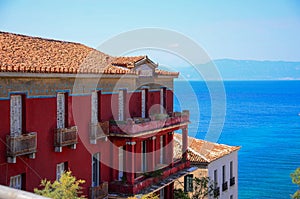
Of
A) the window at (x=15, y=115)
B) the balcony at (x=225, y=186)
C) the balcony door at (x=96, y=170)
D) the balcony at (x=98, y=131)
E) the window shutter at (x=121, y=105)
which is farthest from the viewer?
the balcony at (x=225, y=186)

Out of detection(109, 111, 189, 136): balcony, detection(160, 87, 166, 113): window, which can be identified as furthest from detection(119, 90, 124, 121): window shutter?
detection(160, 87, 166, 113): window

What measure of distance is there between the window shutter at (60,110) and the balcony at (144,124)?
334 cm

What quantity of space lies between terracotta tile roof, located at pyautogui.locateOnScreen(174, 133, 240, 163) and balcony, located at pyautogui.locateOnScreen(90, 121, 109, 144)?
9.89 metres

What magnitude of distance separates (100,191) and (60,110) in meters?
4.32

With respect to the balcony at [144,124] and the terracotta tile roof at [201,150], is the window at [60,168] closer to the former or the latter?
the balcony at [144,124]

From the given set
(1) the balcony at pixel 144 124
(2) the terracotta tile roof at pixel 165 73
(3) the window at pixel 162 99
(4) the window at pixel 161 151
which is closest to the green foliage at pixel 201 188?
(4) the window at pixel 161 151

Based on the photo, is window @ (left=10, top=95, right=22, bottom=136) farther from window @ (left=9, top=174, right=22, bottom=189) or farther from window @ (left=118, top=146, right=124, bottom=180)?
window @ (left=118, top=146, right=124, bottom=180)

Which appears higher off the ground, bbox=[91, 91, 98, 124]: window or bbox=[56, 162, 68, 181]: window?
bbox=[91, 91, 98, 124]: window

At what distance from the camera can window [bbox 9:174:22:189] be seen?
47.9ft

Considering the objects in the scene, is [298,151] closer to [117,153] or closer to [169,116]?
[169,116]

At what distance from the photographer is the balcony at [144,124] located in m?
19.6

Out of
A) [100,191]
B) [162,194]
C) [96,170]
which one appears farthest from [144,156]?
[100,191]

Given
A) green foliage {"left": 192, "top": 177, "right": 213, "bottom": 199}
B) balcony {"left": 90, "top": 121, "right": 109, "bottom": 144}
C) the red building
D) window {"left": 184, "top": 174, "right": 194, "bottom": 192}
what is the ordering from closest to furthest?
the red building, balcony {"left": 90, "top": 121, "right": 109, "bottom": 144}, green foliage {"left": 192, "top": 177, "right": 213, "bottom": 199}, window {"left": 184, "top": 174, "right": 194, "bottom": 192}

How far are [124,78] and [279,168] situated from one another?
45332 millimetres
